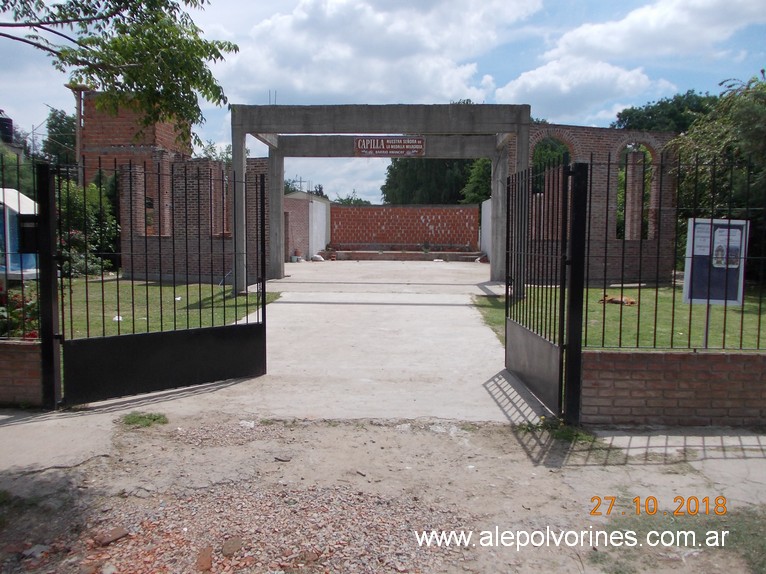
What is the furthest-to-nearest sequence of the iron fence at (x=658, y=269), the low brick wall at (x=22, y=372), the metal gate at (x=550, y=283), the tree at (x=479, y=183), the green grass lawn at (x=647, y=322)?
the tree at (x=479, y=183) < the green grass lawn at (x=647, y=322) < the low brick wall at (x=22, y=372) < the iron fence at (x=658, y=269) < the metal gate at (x=550, y=283)

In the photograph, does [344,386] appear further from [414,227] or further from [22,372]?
[414,227]

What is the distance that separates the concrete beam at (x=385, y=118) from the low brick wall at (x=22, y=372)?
10.3m

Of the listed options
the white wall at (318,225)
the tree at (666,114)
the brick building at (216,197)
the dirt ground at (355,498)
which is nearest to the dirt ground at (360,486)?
the dirt ground at (355,498)

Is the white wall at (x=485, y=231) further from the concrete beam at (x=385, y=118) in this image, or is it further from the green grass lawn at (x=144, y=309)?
the green grass lawn at (x=144, y=309)

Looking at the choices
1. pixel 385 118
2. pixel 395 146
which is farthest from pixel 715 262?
pixel 395 146

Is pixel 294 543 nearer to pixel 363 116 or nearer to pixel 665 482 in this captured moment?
pixel 665 482

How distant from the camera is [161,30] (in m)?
4.96

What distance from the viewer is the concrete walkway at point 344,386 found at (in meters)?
5.18

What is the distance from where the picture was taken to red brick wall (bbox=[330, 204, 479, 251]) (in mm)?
33219

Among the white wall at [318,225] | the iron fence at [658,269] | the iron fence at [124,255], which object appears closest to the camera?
the iron fence at [658,269]

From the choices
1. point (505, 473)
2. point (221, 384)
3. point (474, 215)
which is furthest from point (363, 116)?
point (474, 215)

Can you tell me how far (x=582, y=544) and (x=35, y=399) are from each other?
486 centimetres

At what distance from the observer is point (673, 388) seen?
5359mm

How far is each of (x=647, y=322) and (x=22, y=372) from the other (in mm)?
9567
